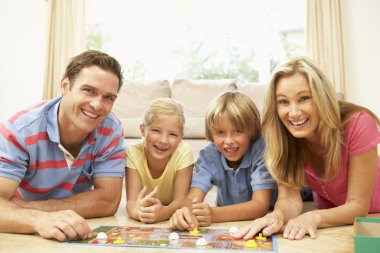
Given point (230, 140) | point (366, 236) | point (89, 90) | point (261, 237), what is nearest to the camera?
point (366, 236)

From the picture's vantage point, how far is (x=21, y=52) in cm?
489

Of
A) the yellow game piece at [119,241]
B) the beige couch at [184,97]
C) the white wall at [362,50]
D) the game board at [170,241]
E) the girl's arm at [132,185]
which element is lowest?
the game board at [170,241]

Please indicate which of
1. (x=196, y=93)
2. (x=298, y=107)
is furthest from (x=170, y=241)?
(x=196, y=93)

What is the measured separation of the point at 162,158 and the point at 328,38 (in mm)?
2961

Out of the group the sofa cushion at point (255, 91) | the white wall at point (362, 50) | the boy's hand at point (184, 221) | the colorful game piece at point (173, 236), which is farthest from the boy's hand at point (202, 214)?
the white wall at point (362, 50)

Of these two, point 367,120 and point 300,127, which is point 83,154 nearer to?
point 300,127

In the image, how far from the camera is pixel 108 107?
5.45ft

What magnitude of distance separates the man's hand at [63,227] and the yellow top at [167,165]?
0.66 m

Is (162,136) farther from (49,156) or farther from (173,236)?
(173,236)

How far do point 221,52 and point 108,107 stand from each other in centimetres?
322

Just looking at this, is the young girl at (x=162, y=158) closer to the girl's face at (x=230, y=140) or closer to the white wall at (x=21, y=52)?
the girl's face at (x=230, y=140)

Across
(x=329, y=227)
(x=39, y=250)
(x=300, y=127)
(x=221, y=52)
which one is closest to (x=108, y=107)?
(x=39, y=250)

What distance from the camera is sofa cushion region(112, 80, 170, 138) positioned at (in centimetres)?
387

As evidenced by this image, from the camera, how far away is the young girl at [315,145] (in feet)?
4.91
